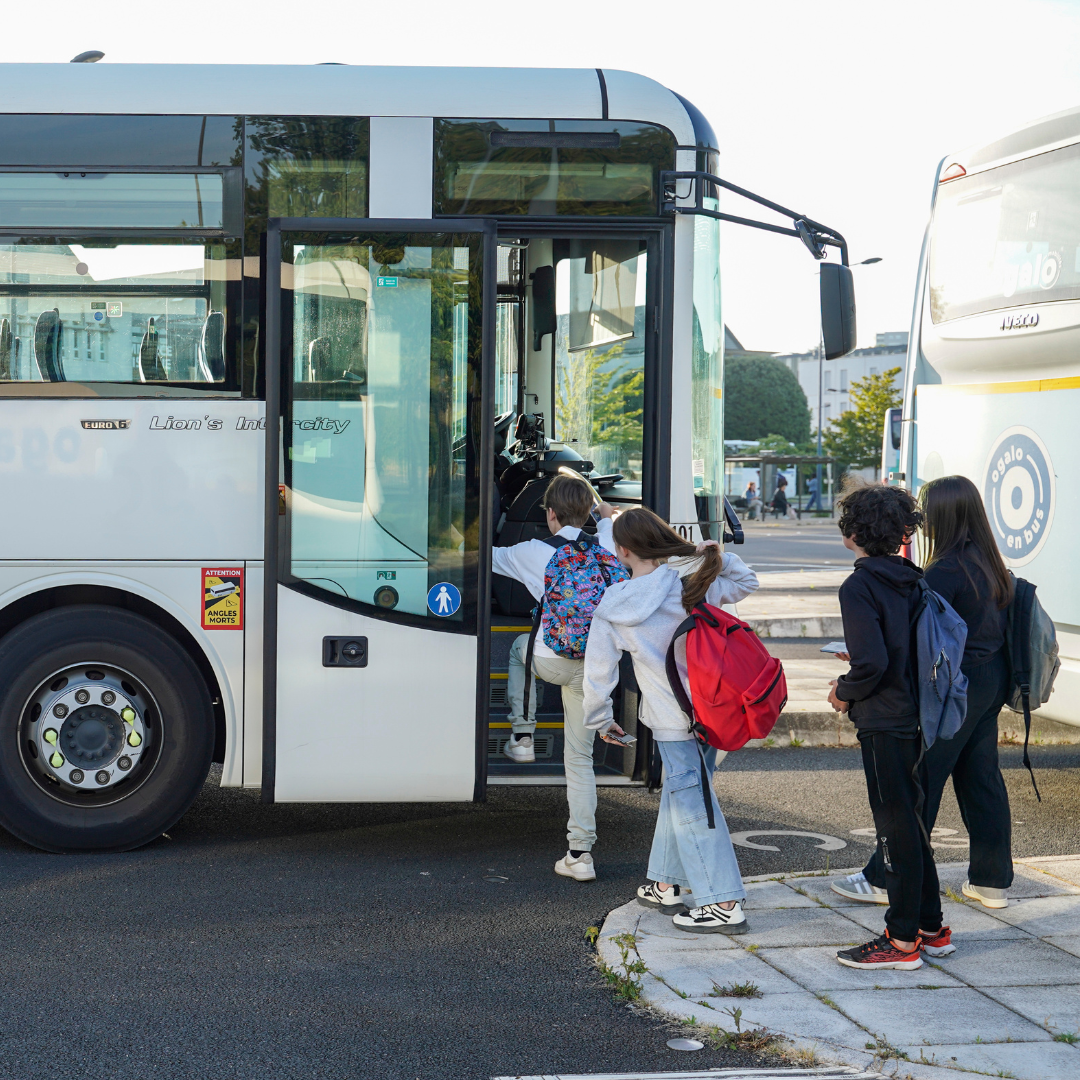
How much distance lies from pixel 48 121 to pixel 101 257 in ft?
2.10

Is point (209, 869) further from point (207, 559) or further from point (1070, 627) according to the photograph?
point (1070, 627)

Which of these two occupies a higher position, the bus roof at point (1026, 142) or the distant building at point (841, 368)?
the distant building at point (841, 368)

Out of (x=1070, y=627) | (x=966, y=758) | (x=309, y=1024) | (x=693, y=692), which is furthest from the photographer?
(x=1070, y=627)

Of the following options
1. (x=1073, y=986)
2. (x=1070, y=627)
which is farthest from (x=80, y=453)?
(x=1070, y=627)

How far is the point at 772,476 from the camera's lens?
60906 mm

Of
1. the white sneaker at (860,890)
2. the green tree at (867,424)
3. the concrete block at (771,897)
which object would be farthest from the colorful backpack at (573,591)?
the green tree at (867,424)

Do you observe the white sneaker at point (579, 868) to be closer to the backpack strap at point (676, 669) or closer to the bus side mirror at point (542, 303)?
the backpack strap at point (676, 669)

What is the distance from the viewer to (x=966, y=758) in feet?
16.8

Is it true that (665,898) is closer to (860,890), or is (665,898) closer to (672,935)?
(672,935)

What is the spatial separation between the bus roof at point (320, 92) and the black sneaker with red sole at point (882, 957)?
11.3 feet

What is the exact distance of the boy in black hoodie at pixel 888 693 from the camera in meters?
4.34

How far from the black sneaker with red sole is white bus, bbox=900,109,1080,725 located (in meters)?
2.77

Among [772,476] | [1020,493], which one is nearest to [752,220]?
[1020,493]

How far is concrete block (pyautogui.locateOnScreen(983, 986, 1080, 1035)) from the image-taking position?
399 cm
